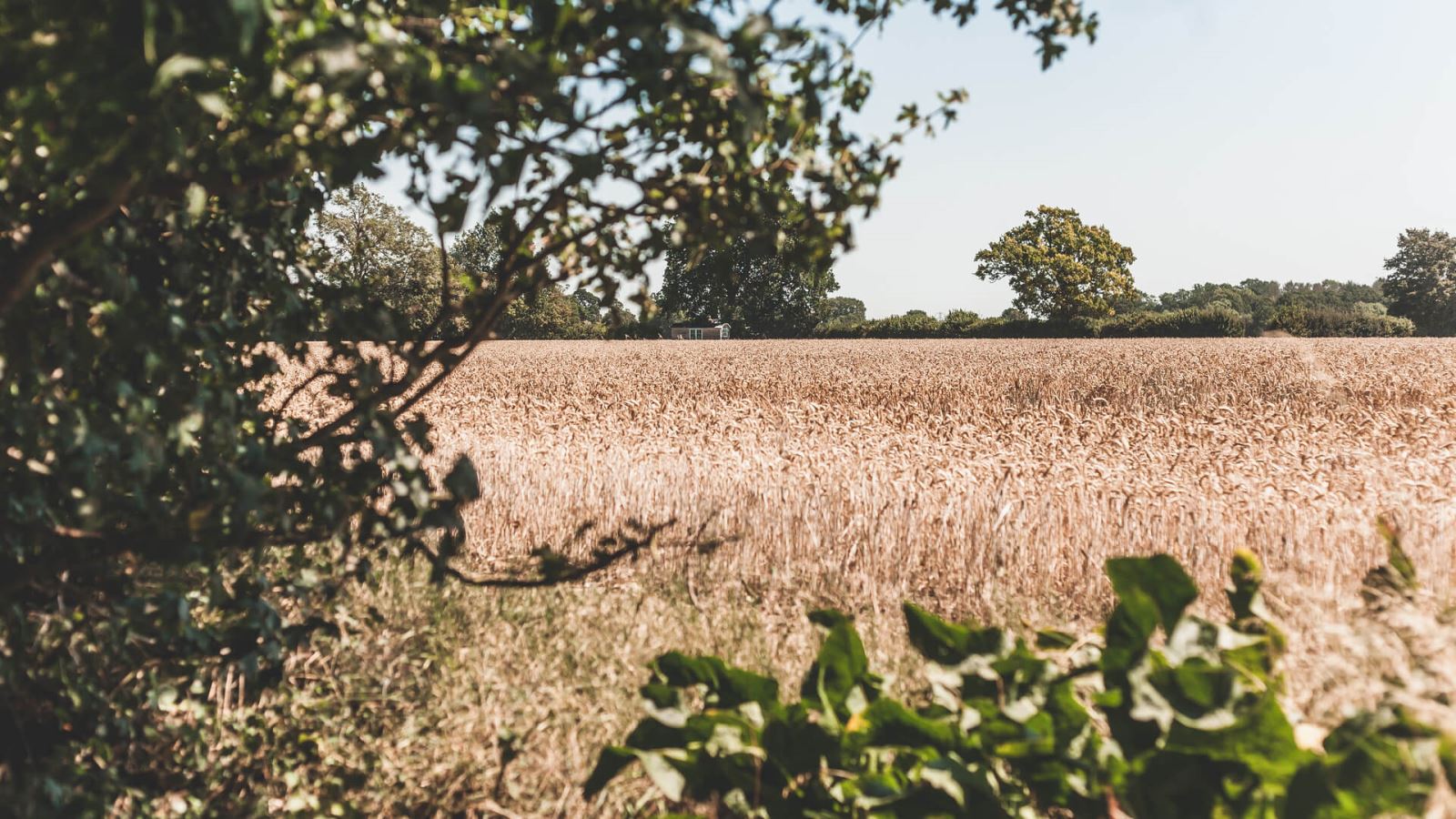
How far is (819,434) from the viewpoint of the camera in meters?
8.55

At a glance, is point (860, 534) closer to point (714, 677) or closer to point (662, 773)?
point (714, 677)

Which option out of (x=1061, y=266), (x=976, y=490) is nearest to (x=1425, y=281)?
(x=1061, y=266)

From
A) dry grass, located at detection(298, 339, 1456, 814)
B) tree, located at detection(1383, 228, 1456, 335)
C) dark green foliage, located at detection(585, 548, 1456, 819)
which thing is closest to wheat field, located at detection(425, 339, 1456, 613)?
dry grass, located at detection(298, 339, 1456, 814)

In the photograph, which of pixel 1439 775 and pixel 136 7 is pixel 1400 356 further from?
pixel 136 7

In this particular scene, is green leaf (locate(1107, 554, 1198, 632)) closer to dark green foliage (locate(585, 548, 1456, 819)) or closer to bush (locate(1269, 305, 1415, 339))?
dark green foliage (locate(585, 548, 1456, 819))

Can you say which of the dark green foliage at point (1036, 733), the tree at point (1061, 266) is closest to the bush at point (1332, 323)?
the tree at point (1061, 266)

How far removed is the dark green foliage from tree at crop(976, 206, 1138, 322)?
87.1 metres

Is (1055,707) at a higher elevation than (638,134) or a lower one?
lower

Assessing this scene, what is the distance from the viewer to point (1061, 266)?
83500 mm

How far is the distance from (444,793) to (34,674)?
4.01ft

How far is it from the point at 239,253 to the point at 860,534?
3.82 meters

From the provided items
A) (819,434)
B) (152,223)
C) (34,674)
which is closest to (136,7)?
(152,223)

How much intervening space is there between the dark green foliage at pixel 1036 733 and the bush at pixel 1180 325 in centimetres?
5723

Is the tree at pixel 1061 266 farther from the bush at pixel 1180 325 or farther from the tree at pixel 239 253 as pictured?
the tree at pixel 239 253
